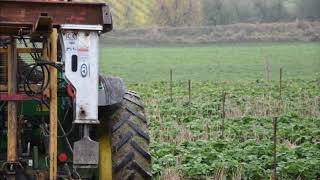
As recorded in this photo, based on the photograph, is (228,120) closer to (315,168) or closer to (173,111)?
(173,111)

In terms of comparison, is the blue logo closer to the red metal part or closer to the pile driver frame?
the pile driver frame

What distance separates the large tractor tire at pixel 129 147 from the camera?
223 inches

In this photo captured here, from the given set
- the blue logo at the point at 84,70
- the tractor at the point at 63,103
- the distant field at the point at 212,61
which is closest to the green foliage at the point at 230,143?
the tractor at the point at 63,103

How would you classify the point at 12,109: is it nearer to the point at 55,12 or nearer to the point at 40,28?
the point at 40,28

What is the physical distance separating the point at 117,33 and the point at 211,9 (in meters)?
16.3

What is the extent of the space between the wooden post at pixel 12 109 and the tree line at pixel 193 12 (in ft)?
186

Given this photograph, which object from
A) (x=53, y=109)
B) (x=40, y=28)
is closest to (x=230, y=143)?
(x=53, y=109)

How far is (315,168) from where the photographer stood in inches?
303

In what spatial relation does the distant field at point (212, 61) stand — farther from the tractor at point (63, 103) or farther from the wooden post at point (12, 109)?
the wooden post at point (12, 109)

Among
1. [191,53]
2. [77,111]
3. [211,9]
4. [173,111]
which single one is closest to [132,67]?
[191,53]

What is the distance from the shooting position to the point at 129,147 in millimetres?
5727

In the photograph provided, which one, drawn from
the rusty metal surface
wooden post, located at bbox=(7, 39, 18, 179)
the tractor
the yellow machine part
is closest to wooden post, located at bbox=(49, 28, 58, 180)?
the tractor

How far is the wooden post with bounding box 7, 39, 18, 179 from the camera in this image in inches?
203

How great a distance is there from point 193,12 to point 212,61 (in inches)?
1451
